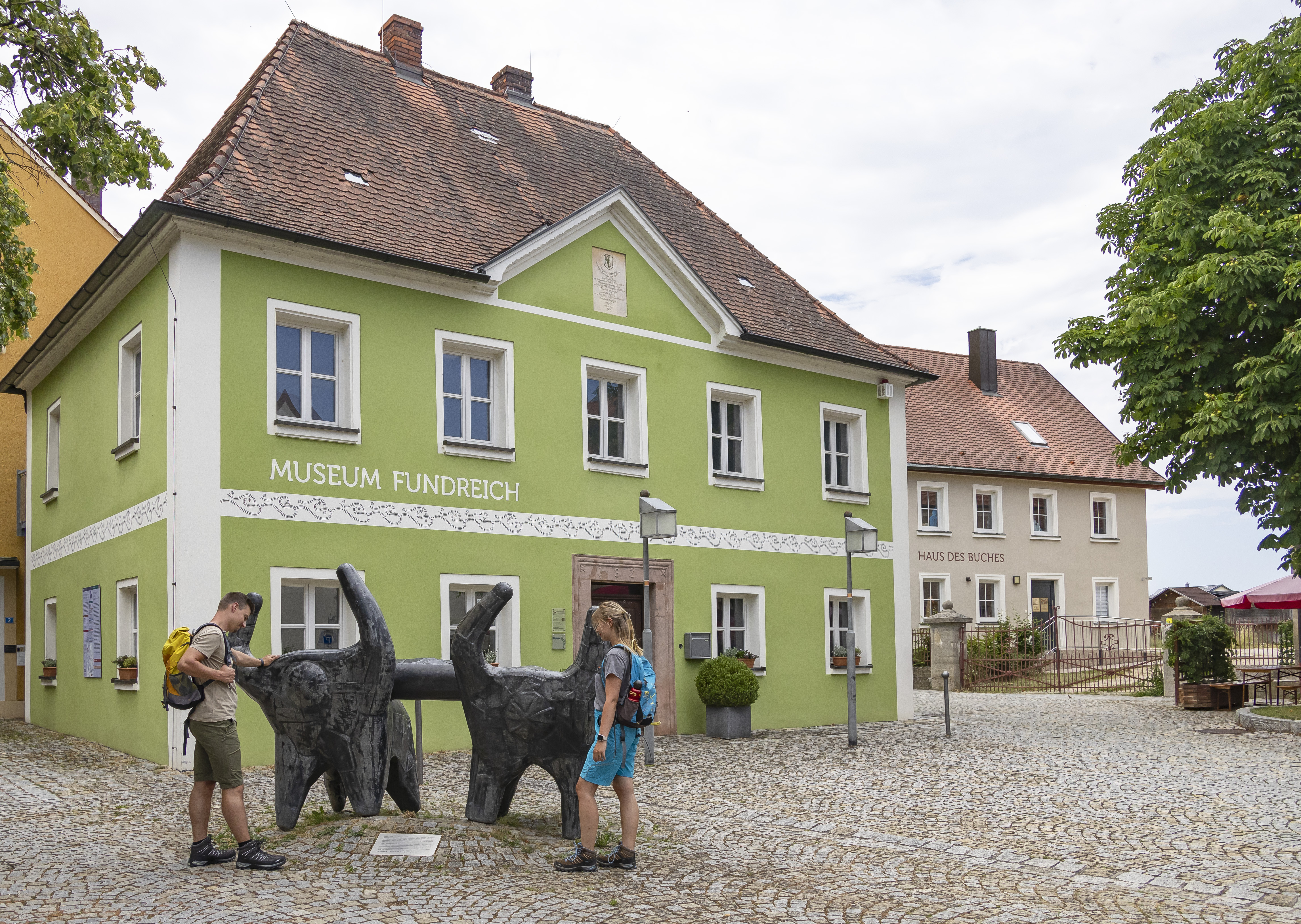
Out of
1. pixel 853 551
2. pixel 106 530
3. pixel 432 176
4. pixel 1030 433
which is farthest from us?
pixel 1030 433

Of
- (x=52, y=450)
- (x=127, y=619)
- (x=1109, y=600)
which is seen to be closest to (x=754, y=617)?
(x=127, y=619)

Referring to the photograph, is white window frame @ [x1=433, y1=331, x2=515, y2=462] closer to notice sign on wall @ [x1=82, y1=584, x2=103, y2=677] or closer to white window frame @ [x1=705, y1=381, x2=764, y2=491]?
white window frame @ [x1=705, y1=381, x2=764, y2=491]

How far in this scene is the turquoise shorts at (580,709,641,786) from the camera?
723 centimetres

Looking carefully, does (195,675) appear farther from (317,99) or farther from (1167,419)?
(1167,419)

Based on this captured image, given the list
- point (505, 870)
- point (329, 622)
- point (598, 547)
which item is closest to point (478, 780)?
point (505, 870)

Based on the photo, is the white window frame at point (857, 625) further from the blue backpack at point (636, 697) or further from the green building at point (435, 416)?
the blue backpack at point (636, 697)

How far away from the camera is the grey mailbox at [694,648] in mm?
17000

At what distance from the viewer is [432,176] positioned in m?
16.8

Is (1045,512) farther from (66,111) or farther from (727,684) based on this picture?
(66,111)

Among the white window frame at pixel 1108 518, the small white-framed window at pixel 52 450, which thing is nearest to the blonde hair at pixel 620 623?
the small white-framed window at pixel 52 450

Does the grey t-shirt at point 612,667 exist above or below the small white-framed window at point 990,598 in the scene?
above

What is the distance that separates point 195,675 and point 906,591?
14814 mm

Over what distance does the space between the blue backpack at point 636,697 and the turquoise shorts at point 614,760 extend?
0.06 meters

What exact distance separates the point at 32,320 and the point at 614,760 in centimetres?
Result: 1768
